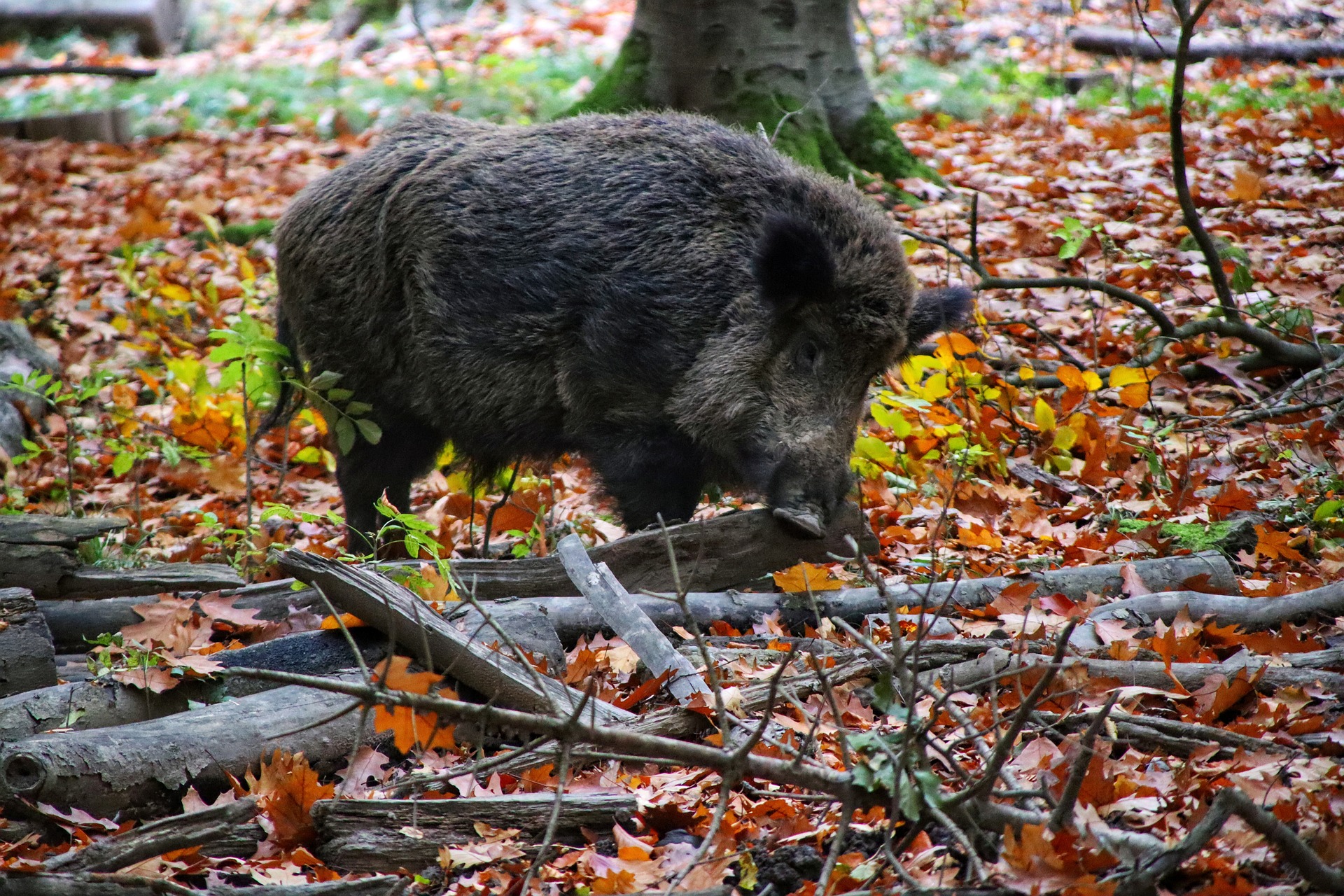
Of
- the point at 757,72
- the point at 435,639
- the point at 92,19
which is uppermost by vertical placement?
the point at 92,19

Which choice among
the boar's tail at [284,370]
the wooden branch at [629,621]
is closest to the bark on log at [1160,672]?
the wooden branch at [629,621]

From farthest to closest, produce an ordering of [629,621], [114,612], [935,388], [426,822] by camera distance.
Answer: [935,388] < [114,612] < [629,621] < [426,822]

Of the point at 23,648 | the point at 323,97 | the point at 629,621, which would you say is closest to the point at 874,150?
the point at 629,621

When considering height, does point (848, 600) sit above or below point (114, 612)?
above

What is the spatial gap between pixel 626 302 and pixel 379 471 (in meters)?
1.82

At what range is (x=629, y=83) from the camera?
829cm

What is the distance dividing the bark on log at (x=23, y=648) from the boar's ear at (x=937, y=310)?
12.4 ft

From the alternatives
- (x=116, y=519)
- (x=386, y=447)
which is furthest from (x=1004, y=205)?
→ (x=116, y=519)

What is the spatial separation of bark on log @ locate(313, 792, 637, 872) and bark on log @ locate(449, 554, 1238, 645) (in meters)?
1.04

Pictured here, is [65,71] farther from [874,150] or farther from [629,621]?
[629,621]

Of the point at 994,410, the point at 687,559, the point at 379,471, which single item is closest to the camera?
the point at 687,559

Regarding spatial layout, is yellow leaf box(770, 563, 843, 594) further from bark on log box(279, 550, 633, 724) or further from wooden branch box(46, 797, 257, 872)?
wooden branch box(46, 797, 257, 872)

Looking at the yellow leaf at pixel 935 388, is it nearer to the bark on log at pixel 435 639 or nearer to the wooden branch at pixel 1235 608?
the wooden branch at pixel 1235 608

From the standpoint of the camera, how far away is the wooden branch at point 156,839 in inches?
99.2
